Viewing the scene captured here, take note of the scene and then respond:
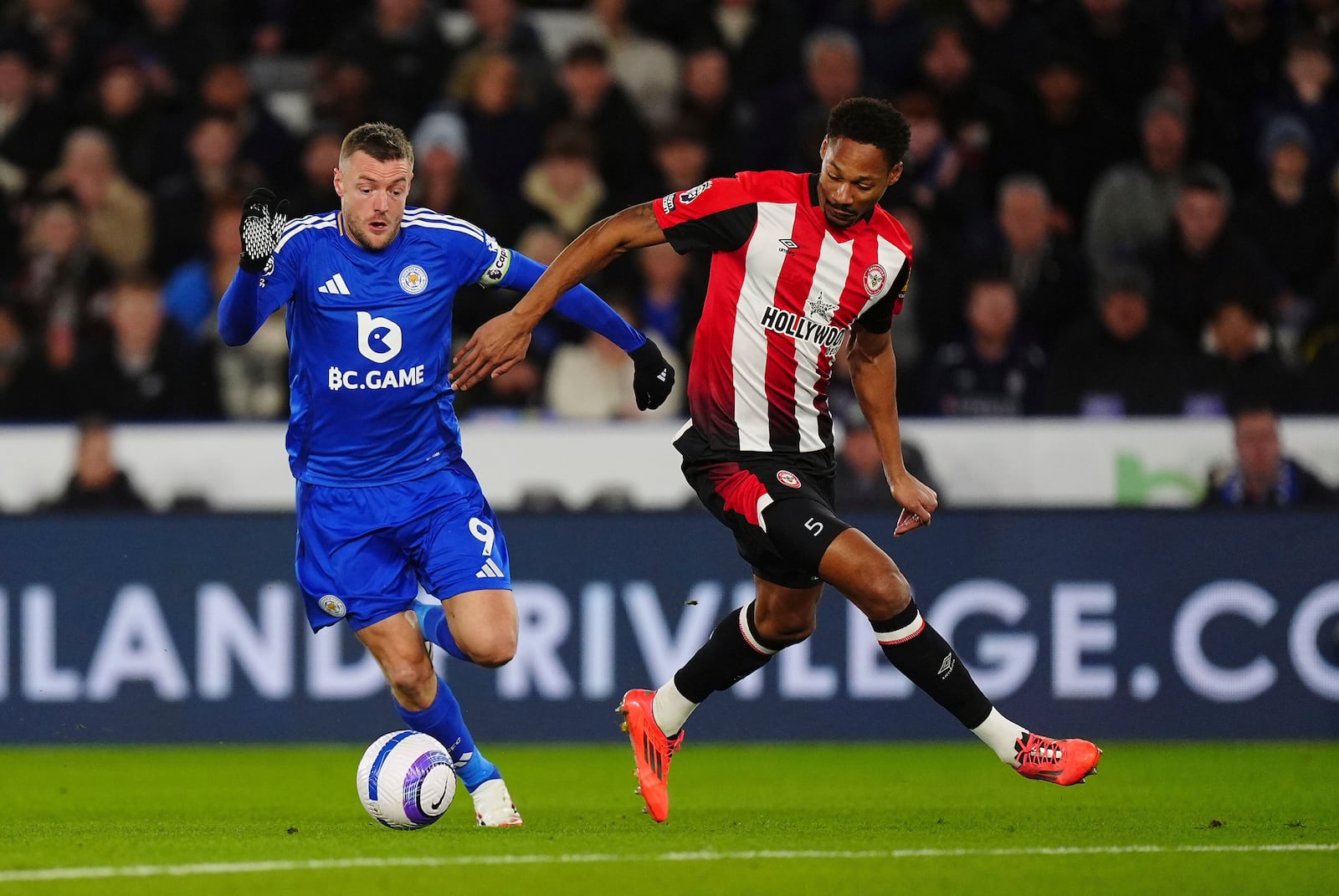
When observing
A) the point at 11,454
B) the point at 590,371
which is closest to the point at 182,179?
the point at 11,454

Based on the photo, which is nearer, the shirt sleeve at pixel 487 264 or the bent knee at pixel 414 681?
the bent knee at pixel 414 681

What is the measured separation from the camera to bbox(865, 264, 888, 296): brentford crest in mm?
6496

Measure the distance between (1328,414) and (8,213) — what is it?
7.91 meters

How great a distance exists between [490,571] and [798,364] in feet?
4.04

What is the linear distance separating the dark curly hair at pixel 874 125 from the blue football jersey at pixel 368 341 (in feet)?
4.37

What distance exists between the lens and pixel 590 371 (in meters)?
10.8

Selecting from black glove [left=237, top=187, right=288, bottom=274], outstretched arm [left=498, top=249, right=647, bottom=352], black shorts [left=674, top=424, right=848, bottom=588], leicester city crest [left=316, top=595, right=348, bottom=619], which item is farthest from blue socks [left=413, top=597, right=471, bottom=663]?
black glove [left=237, top=187, right=288, bottom=274]

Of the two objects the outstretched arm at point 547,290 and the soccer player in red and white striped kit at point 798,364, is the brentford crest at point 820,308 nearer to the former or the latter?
the soccer player in red and white striped kit at point 798,364

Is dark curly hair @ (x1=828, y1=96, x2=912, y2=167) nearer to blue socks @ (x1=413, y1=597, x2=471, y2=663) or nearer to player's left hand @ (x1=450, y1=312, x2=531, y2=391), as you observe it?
player's left hand @ (x1=450, y1=312, x2=531, y2=391)

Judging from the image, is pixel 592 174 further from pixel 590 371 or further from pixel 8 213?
pixel 8 213

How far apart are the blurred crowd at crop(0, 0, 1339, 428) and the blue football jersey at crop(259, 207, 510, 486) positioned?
3.95 metres

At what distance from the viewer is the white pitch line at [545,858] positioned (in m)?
5.77

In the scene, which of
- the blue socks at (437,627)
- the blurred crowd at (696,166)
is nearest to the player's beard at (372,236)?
the blue socks at (437,627)

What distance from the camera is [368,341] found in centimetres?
648
